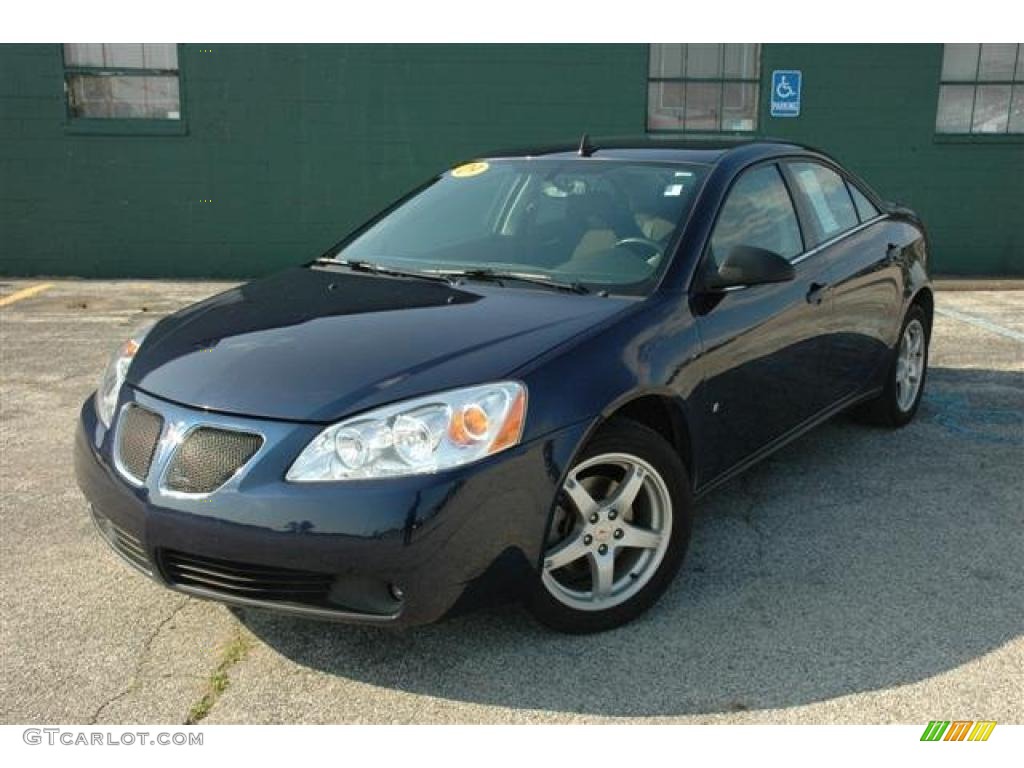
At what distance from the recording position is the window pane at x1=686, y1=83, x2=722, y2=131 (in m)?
10.6

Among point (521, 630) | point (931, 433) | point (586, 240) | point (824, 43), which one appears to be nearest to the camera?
point (521, 630)

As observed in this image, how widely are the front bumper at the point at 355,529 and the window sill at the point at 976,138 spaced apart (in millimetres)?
9462

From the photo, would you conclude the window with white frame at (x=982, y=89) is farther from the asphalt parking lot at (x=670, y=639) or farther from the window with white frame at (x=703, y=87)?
the asphalt parking lot at (x=670, y=639)

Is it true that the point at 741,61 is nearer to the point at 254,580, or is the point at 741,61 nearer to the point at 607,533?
the point at 607,533

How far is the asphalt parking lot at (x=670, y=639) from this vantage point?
2744 mm

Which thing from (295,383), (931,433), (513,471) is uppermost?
(295,383)

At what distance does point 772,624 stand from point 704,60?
856cm

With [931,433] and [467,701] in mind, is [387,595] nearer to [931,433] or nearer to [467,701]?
[467,701]

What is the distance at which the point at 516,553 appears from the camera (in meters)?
2.78

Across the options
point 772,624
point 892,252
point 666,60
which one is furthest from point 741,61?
point 772,624

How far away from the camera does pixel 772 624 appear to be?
3174mm

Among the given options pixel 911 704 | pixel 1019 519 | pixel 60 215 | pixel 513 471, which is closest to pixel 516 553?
pixel 513 471

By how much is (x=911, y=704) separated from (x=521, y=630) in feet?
3.79

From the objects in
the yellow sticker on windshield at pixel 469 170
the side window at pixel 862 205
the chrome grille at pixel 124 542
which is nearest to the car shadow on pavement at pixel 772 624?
the chrome grille at pixel 124 542
